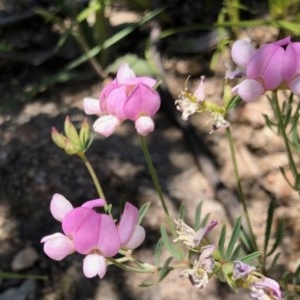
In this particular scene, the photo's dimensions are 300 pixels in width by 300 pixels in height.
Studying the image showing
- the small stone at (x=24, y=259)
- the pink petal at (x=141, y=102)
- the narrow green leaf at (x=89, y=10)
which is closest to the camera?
the pink petal at (x=141, y=102)

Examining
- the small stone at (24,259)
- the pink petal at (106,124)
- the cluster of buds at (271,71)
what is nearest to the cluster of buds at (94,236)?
the pink petal at (106,124)

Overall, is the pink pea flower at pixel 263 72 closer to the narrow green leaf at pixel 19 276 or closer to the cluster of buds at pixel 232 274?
the cluster of buds at pixel 232 274

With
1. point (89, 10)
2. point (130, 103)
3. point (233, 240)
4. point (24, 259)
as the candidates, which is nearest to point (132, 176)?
point (24, 259)

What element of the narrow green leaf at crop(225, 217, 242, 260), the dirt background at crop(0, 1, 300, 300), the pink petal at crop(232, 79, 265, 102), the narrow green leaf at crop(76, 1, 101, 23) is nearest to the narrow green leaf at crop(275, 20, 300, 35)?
the dirt background at crop(0, 1, 300, 300)

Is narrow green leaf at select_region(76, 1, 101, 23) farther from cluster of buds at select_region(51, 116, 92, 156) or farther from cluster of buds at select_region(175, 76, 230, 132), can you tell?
cluster of buds at select_region(175, 76, 230, 132)

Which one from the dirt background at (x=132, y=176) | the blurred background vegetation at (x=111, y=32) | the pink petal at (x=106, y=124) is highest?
the pink petal at (x=106, y=124)

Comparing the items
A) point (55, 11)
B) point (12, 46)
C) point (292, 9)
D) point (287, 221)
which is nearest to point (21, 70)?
point (12, 46)

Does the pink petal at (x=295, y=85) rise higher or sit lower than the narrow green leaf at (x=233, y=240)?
higher

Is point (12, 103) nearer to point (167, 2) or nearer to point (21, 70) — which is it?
point (21, 70)
